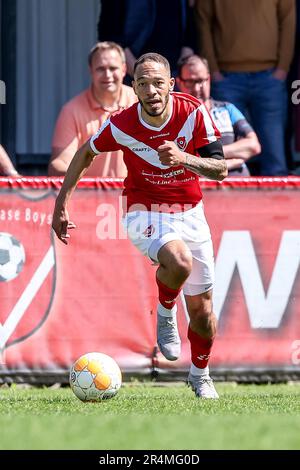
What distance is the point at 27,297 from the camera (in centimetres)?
964

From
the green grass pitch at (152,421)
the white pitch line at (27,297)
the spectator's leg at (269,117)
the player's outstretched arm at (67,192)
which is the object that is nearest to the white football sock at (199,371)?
the green grass pitch at (152,421)

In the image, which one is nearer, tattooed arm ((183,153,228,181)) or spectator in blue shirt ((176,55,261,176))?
tattooed arm ((183,153,228,181))

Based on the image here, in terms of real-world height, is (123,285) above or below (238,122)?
below

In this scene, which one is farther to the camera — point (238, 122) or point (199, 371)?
point (238, 122)

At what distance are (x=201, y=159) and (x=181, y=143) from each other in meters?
0.35

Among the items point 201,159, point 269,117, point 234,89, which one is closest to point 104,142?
point 201,159

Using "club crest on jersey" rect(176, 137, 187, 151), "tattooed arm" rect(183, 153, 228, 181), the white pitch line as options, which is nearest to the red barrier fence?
the white pitch line

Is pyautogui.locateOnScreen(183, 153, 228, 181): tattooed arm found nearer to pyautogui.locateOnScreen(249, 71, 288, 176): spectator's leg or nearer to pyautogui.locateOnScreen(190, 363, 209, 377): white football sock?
pyautogui.locateOnScreen(190, 363, 209, 377): white football sock

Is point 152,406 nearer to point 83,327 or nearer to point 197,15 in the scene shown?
point 83,327

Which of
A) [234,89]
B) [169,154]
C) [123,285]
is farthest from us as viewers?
[234,89]

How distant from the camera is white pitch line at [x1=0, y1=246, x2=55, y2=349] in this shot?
31.5 feet

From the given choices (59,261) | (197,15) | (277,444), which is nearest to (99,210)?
(59,261)

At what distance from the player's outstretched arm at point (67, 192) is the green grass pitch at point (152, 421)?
1.13 metres

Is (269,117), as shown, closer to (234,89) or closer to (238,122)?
(234,89)
